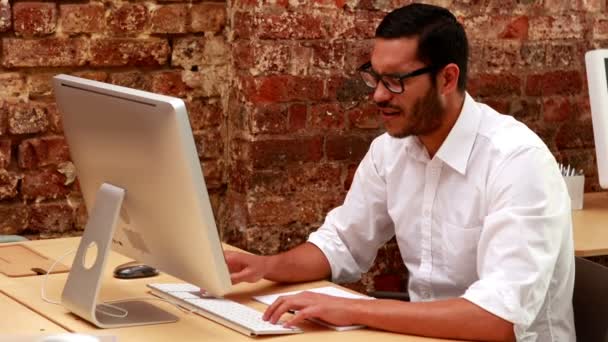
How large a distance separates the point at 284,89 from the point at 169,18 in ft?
1.34

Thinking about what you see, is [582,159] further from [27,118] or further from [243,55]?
[27,118]

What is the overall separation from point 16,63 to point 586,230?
1.73 meters

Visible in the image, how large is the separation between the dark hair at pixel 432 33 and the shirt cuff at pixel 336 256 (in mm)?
509

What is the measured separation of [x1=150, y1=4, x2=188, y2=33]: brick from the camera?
11.0 ft

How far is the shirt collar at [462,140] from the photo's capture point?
254cm

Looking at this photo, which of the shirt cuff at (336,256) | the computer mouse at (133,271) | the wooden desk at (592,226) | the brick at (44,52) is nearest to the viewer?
the computer mouse at (133,271)

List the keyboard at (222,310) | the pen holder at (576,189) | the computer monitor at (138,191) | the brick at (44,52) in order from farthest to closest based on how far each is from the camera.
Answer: the pen holder at (576,189) → the brick at (44,52) → the keyboard at (222,310) → the computer monitor at (138,191)

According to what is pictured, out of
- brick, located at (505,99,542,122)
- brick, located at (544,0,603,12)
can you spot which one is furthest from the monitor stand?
brick, located at (544,0,603,12)

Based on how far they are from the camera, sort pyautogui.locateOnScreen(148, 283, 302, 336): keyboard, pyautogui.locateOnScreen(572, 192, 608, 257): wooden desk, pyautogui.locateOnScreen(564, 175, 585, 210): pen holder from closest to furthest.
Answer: pyautogui.locateOnScreen(148, 283, 302, 336): keyboard → pyautogui.locateOnScreen(572, 192, 608, 257): wooden desk → pyautogui.locateOnScreen(564, 175, 585, 210): pen holder

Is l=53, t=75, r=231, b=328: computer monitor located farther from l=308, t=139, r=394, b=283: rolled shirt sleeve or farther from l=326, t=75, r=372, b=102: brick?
l=326, t=75, r=372, b=102: brick

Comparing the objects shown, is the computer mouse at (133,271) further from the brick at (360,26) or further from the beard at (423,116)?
the brick at (360,26)

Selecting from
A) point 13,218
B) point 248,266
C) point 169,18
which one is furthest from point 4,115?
point 248,266

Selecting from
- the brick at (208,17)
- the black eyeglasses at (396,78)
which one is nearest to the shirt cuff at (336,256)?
the black eyeglasses at (396,78)

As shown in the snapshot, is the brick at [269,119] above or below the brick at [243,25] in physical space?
below
